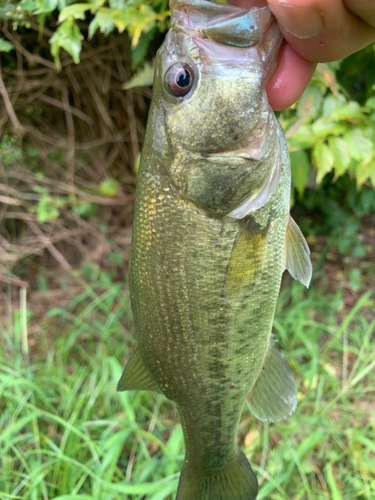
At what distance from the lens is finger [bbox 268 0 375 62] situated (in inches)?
30.3

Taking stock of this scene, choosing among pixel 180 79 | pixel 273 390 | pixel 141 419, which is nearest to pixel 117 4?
pixel 180 79

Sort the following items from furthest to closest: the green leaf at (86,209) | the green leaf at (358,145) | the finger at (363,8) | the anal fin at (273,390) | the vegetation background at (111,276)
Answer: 1. the green leaf at (86,209)
2. the vegetation background at (111,276)
3. the green leaf at (358,145)
4. the anal fin at (273,390)
5. the finger at (363,8)

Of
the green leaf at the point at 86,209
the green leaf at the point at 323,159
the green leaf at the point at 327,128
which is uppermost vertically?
the green leaf at the point at 327,128

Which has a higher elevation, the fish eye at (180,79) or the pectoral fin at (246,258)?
the fish eye at (180,79)

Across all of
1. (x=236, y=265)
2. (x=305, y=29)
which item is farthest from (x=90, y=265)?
(x=305, y=29)

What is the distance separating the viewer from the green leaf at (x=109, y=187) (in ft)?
10.7

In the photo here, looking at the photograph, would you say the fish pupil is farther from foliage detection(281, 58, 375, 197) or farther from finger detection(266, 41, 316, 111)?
foliage detection(281, 58, 375, 197)

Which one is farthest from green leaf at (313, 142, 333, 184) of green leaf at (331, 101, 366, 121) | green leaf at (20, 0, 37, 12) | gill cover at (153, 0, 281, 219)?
green leaf at (20, 0, 37, 12)

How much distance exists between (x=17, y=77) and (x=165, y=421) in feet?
10.1

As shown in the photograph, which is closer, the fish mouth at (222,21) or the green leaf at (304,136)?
the fish mouth at (222,21)

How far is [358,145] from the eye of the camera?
146cm

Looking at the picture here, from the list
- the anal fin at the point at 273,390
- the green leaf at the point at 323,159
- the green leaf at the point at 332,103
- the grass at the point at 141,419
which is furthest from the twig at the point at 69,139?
the anal fin at the point at 273,390

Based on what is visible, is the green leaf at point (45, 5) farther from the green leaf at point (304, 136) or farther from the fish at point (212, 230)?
the green leaf at point (304, 136)

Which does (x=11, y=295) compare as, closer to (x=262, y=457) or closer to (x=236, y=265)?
(x=262, y=457)
